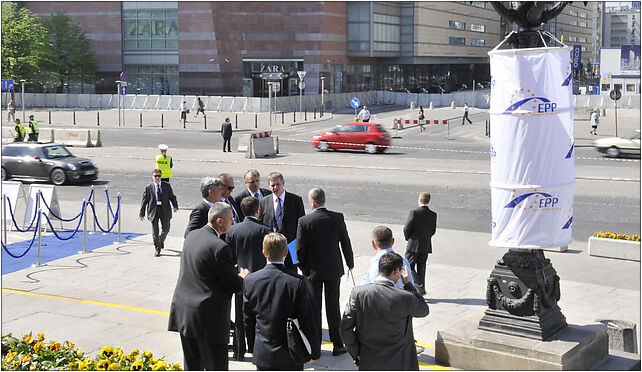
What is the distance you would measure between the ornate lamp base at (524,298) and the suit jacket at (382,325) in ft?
7.70

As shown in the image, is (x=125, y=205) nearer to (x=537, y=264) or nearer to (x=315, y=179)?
(x=315, y=179)

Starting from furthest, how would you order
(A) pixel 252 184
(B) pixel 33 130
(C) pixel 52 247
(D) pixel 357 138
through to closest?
1. (B) pixel 33 130
2. (D) pixel 357 138
3. (C) pixel 52 247
4. (A) pixel 252 184

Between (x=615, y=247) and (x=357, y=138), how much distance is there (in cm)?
2195

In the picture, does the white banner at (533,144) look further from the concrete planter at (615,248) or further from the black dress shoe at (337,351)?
the concrete planter at (615,248)

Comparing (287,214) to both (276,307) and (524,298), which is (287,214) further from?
(276,307)

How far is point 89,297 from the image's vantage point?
12703 millimetres

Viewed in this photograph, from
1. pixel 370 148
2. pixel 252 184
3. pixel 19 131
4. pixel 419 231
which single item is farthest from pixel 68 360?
pixel 370 148

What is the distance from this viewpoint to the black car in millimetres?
26766

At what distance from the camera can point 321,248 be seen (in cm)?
960

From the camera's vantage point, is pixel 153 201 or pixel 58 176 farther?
pixel 58 176

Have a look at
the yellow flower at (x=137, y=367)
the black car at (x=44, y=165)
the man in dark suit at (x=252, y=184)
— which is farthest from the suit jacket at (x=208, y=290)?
the black car at (x=44, y=165)

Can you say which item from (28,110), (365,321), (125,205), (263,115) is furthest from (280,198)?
(28,110)

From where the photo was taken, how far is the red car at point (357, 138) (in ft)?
120

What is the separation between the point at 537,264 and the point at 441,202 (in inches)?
554
